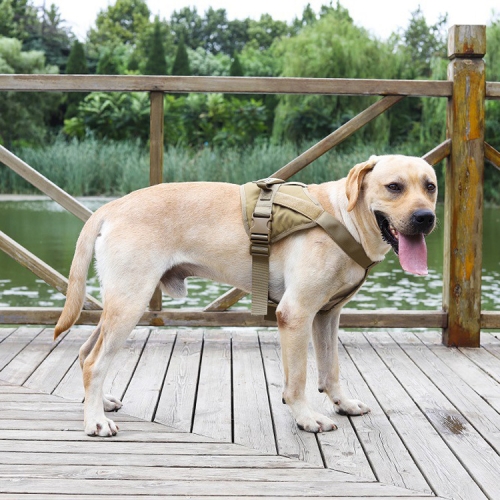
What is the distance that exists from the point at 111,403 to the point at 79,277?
54 centimetres

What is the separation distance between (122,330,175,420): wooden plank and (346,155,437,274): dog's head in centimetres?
116

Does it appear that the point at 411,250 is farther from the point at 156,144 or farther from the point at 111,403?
the point at 156,144

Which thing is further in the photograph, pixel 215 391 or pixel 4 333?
pixel 4 333

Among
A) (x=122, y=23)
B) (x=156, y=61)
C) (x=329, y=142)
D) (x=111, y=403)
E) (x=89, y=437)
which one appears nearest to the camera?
(x=89, y=437)

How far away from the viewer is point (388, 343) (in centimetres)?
412

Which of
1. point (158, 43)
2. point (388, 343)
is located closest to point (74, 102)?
point (158, 43)

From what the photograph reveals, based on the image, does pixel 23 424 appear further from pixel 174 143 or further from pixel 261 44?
pixel 261 44

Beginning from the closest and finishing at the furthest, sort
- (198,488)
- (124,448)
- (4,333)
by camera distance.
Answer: (198,488) < (124,448) < (4,333)

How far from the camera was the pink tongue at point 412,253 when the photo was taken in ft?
8.54

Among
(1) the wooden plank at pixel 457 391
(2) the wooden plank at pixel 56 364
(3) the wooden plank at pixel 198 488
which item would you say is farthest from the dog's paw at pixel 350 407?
(2) the wooden plank at pixel 56 364

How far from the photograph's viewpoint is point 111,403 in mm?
2908

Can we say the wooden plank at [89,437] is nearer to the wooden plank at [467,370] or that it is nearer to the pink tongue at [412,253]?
the pink tongue at [412,253]

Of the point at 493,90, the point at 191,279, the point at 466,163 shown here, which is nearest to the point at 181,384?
the point at 466,163

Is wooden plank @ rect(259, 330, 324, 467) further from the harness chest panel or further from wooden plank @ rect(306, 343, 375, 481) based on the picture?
the harness chest panel
